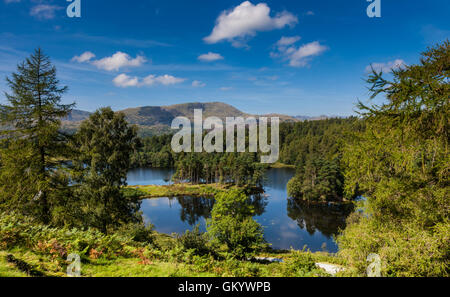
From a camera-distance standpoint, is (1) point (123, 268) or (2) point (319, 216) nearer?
(1) point (123, 268)

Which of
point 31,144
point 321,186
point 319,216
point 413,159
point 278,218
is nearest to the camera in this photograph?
point 413,159

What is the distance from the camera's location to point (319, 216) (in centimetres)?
5062

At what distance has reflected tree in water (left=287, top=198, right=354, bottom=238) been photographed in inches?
1716

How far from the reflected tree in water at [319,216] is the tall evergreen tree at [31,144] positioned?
137 ft

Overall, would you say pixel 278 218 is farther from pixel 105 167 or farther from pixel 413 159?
pixel 413 159

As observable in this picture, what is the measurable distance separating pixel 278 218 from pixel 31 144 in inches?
1826

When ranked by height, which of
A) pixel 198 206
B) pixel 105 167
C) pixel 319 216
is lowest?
pixel 198 206

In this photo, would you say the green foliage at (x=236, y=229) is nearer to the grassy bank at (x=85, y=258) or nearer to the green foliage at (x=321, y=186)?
the grassy bank at (x=85, y=258)

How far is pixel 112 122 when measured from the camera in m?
20.1

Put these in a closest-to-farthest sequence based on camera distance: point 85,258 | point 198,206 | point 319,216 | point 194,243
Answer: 1. point 85,258
2. point 194,243
3. point 319,216
4. point 198,206

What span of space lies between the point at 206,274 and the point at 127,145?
54.2ft

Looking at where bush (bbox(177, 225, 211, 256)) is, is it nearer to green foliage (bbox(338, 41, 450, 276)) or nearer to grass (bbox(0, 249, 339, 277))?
grass (bbox(0, 249, 339, 277))

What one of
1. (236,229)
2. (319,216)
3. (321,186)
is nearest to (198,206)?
(319,216)
